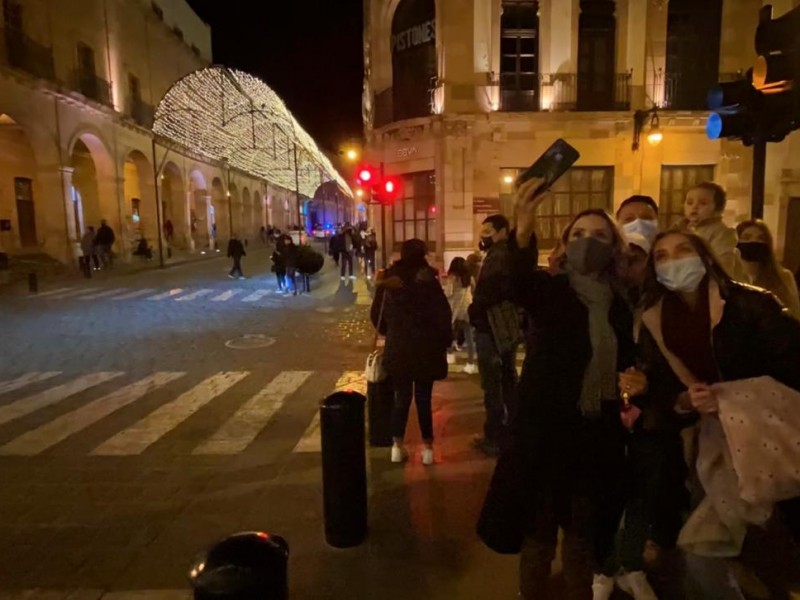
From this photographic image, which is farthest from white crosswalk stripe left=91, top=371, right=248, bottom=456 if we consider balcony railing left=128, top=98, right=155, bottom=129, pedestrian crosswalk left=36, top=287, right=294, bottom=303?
balcony railing left=128, top=98, right=155, bottom=129

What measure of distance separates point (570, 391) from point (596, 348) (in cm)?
22

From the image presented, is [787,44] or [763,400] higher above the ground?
[787,44]

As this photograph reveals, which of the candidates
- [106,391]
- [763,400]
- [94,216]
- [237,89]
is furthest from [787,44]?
[94,216]

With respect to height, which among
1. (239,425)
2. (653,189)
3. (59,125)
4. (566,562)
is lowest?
(239,425)

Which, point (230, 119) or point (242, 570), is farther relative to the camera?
point (230, 119)

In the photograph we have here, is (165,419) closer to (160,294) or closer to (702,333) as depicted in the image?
(702,333)

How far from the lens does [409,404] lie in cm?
505

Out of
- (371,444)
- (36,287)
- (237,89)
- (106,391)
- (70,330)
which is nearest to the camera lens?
(371,444)

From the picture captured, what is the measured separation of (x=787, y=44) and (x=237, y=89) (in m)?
25.1

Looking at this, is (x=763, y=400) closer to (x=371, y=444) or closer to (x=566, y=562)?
(x=566, y=562)

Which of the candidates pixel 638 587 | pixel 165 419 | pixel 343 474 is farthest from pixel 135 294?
pixel 638 587

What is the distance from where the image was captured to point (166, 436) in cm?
609

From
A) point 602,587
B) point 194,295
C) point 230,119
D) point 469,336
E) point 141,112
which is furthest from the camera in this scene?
point 141,112

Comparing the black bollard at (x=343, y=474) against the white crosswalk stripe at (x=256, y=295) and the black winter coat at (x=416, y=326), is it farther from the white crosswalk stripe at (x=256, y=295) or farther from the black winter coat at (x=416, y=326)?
the white crosswalk stripe at (x=256, y=295)
